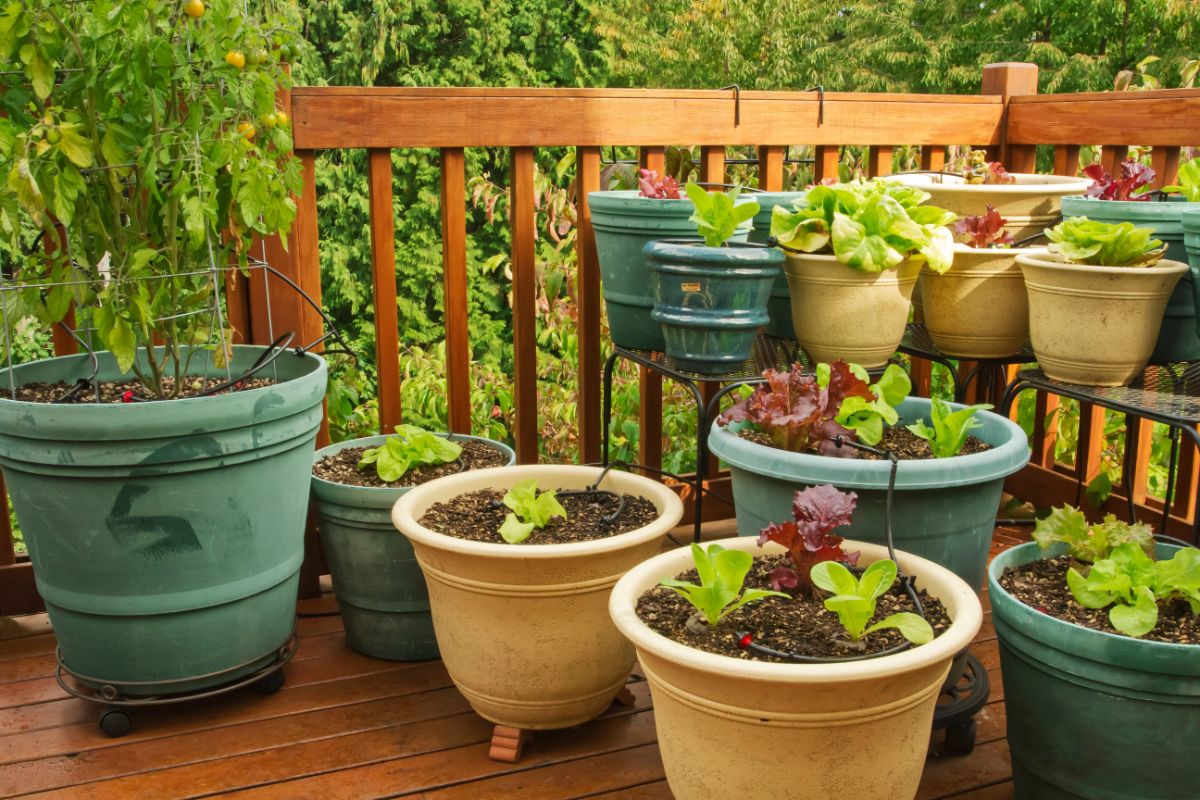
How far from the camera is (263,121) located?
1.83 meters

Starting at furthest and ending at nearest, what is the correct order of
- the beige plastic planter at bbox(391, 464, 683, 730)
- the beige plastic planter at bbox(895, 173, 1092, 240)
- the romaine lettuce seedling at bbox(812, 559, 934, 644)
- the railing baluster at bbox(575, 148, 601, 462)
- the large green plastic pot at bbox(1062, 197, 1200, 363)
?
the railing baluster at bbox(575, 148, 601, 462) → the beige plastic planter at bbox(895, 173, 1092, 240) → the large green plastic pot at bbox(1062, 197, 1200, 363) → the beige plastic planter at bbox(391, 464, 683, 730) → the romaine lettuce seedling at bbox(812, 559, 934, 644)

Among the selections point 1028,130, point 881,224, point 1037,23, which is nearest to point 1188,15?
point 1037,23

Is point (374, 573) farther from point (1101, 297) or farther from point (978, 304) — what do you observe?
point (1101, 297)

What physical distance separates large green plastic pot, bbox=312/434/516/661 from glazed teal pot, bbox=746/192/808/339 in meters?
0.84

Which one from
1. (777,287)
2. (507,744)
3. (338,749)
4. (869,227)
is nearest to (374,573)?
(338,749)

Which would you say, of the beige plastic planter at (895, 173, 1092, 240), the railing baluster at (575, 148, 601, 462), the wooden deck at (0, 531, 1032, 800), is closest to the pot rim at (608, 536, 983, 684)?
the wooden deck at (0, 531, 1032, 800)

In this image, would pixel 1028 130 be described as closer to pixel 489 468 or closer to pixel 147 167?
pixel 489 468

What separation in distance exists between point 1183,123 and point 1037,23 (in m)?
13.2

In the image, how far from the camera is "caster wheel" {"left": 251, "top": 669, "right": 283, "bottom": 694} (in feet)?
6.67

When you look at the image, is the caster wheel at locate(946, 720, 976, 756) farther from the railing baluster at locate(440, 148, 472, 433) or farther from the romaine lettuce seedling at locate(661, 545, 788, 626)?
the railing baluster at locate(440, 148, 472, 433)

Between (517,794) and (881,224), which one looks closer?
(517,794)

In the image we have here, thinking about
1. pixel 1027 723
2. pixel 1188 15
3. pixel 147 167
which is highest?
pixel 1188 15

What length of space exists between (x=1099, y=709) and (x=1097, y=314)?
724 mm

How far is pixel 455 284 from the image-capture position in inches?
95.4
